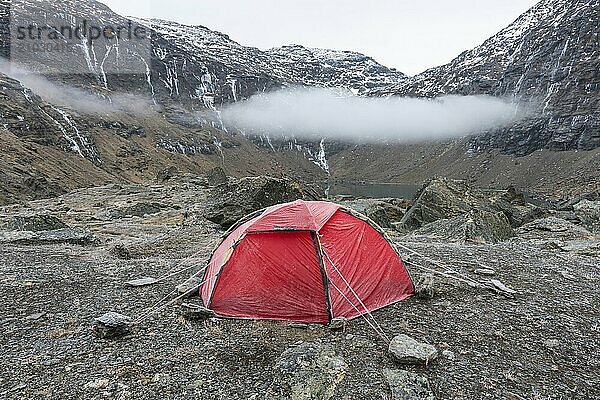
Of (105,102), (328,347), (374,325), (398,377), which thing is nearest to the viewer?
(398,377)

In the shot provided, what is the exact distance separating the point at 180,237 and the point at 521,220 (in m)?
24.6

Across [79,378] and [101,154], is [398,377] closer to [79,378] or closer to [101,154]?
[79,378]

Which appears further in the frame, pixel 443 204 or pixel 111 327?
pixel 443 204

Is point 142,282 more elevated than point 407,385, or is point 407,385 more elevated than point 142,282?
point 407,385

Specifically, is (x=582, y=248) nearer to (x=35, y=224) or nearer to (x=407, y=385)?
(x=407, y=385)

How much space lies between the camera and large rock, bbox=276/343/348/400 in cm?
630

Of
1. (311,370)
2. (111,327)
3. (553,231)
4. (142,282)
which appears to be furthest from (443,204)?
(111,327)

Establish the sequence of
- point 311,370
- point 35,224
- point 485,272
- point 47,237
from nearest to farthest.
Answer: point 311,370 < point 485,272 < point 47,237 < point 35,224

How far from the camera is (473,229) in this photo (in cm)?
1950

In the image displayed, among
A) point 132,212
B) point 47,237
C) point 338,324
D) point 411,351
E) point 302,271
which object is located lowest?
point 132,212

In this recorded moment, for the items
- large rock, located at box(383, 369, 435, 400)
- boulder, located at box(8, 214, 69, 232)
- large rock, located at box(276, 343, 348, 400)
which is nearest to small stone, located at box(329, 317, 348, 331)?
large rock, located at box(276, 343, 348, 400)

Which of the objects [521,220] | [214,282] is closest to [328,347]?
[214,282]

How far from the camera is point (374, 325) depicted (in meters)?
8.76

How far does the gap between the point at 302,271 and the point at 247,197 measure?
43.7 feet
